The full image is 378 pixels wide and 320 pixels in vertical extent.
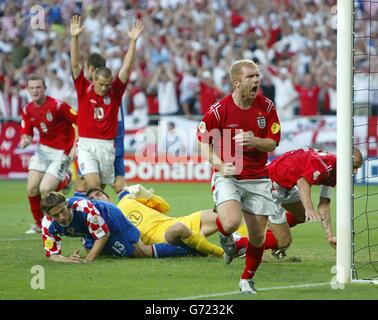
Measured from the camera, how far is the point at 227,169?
8898 millimetres

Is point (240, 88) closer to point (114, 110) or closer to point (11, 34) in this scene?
point (114, 110)

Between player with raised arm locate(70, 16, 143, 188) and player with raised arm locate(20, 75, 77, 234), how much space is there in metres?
0.77

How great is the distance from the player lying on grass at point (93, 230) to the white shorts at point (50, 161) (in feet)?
10.5

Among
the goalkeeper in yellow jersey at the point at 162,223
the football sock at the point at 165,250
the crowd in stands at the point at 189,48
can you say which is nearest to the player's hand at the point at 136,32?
the goalkeeper in yellow jersey at the point at 162,223

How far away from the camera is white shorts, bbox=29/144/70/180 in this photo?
1416 centimetres

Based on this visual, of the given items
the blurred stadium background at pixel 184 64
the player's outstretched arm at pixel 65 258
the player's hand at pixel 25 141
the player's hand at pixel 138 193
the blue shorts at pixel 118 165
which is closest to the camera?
the player's outstretched arm at pixel 65 258

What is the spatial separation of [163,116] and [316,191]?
4.71m

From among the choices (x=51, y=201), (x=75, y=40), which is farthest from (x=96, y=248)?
(x=75, y=40)

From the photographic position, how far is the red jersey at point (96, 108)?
13.2 meters

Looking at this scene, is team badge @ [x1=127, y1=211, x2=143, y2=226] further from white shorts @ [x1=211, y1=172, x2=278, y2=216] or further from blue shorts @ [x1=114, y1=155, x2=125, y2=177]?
white shorts @ [x1=211, y1=172, x2=278, y2=216]

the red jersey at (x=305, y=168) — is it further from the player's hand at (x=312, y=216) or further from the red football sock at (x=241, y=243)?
the red football sock at (x=241, y=243)

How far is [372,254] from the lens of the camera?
37.3 feet

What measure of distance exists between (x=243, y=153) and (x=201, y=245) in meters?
2.21
